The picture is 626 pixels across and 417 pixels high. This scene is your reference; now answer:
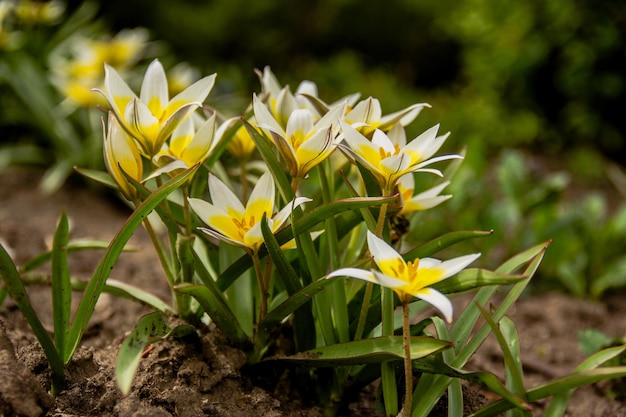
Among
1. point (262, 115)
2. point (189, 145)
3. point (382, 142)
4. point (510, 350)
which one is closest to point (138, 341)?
point (189, 145)

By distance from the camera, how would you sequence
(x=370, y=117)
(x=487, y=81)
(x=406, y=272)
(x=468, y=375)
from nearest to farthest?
1. (x=406, y=272)
2. (x=468, y=375)
3. (x=370, y=117)
4. (x=487, y=81)

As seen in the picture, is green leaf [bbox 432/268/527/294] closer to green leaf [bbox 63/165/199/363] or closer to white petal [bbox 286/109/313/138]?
white petal [bbox 286/109/313/138]

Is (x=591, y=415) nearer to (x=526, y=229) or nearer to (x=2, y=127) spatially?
(x=526, y=229)

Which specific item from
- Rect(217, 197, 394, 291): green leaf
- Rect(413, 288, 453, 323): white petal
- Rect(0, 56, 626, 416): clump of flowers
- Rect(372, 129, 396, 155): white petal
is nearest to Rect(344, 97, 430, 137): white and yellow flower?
Rect(0, 56, 626, 416): clump of flowers

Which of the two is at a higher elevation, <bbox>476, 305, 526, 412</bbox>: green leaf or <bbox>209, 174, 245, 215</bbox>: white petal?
<bbox>209, 174, 245, 215</bbox>: white petal

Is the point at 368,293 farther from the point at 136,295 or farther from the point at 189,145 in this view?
the point at 136,295
